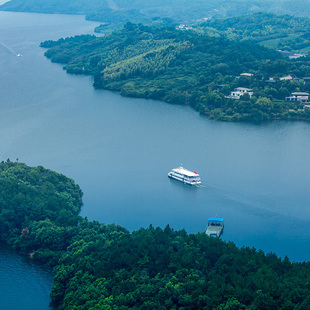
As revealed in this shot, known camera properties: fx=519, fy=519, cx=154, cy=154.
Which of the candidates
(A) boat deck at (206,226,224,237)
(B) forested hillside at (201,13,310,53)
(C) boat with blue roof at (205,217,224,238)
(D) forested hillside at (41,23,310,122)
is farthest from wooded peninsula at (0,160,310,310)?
(B) forested hillside at (201,13,310,53)

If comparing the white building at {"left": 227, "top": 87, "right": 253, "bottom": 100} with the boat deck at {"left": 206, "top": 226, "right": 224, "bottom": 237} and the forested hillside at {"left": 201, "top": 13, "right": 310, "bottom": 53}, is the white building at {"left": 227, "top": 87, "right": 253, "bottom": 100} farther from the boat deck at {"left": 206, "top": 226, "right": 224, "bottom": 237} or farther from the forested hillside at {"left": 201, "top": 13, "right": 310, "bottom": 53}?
the boat deck at {"left": 206, "top": 226, "right": 224, "bottom": 237}

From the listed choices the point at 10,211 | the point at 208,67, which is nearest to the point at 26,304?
the point at 10,211

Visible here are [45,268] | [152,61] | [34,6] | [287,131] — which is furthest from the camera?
[34,6]

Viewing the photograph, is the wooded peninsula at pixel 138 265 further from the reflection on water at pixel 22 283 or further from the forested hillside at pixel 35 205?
the reflection on water at pixel 22 283

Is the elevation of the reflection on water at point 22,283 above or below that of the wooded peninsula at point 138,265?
below

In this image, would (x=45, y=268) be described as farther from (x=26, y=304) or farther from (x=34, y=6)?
(x=34, y=6)

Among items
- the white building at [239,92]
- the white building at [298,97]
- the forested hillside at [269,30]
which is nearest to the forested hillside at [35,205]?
the white building at [239,92]

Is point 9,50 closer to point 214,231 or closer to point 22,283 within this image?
point 214,231
